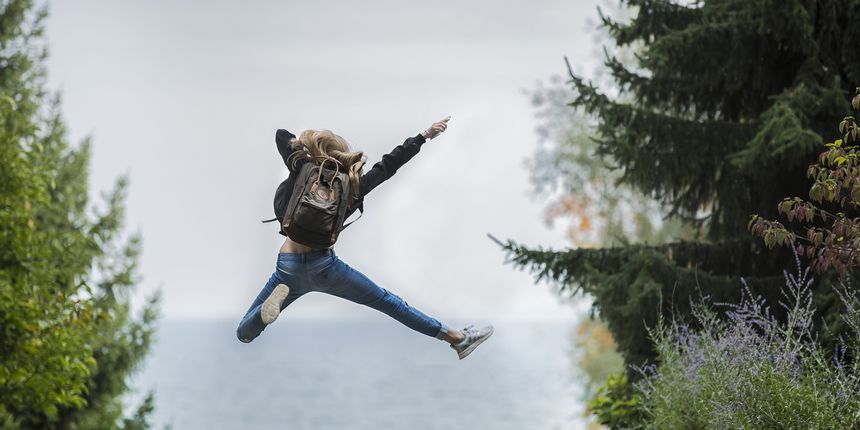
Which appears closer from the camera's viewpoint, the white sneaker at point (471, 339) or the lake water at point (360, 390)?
the white sneaker at point (471, 339)

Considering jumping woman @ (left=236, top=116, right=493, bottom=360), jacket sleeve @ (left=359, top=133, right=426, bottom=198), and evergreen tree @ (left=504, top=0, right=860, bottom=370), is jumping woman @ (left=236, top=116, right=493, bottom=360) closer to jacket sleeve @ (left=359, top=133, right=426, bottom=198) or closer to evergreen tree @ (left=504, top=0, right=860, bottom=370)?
jacket sleeve @ (left=359, top=133, right=426, bottom=198)

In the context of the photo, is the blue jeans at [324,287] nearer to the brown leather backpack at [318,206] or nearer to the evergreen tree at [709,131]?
the brown leather backpack at [318,206]

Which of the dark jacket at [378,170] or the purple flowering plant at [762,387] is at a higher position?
the dark jacket at [378,170]

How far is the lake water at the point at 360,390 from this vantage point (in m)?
64.1

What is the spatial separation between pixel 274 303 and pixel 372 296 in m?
0.62

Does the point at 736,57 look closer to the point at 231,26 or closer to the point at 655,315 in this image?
the point at 655,315

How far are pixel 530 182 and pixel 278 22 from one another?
2605 inches

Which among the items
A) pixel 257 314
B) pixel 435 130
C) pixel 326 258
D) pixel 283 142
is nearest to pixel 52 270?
pixel 283 142

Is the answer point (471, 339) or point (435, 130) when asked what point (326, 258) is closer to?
point (435, 130)

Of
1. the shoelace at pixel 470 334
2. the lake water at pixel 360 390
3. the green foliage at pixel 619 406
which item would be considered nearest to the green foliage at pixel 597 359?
the lake water at pixel 360 390

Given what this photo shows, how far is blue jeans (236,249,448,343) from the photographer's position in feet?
19.0

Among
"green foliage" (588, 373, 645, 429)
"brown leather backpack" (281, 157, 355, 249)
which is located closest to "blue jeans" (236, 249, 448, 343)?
"brown leather backpack" (281, 157, 355, 249)

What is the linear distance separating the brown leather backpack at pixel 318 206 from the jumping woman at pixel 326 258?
86 mm

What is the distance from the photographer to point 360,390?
84.4 meters
